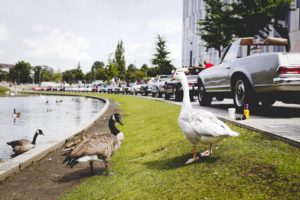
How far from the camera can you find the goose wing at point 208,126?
206 inches

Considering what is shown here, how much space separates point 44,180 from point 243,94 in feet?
20.5

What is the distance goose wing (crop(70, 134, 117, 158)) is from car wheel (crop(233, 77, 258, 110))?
15.9 feet

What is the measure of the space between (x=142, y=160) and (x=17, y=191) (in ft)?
8.10

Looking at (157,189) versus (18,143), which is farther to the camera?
(18,143)

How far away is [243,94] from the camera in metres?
10.6

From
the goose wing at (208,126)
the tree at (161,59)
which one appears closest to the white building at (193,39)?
the tree at (161,59)

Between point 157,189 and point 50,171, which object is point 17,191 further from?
point 157,189

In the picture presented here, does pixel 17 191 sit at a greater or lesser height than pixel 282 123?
lesser

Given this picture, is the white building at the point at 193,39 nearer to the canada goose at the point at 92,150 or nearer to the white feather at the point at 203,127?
the canada goose at the point at 92,150

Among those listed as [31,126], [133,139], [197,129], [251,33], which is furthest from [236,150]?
[251,33]

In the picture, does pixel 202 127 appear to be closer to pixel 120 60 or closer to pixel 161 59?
pixel 161 59

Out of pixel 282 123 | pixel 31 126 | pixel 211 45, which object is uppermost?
pixel 211 45

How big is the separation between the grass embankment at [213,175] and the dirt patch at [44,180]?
1.43 ft

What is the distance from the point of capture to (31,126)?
18.0 m
